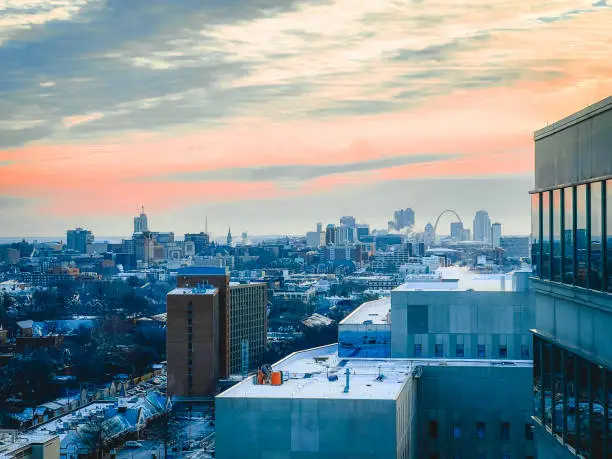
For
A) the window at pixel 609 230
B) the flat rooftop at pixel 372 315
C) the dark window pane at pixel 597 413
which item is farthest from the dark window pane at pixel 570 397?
the flat rooftop at pixel 372 315

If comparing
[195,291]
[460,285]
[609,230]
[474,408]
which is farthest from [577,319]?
[195,291]

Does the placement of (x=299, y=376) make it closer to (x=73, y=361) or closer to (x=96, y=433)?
(x=96, y=433)

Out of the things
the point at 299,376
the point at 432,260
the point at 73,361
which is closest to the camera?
the point at 299,376

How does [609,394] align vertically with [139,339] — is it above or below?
above

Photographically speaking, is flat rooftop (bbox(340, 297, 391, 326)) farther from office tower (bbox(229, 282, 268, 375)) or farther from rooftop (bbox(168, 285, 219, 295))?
office tower (bbox(229, 282, 268, 375))

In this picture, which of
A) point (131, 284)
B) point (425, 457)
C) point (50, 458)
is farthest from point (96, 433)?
point (131, 284)

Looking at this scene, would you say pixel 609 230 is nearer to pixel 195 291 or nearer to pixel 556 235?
pixel 556 235
